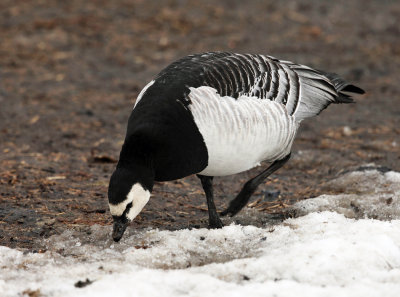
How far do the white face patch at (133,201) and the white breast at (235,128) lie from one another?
0.66 meters

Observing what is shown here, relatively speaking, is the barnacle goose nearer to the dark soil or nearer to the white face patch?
the white face patch

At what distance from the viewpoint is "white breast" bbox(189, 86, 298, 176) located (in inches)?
208

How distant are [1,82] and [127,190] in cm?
689

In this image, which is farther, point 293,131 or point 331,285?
point 293,131

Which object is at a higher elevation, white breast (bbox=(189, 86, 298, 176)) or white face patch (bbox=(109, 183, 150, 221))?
white breast (bbox=(189, 86, 298, 176))

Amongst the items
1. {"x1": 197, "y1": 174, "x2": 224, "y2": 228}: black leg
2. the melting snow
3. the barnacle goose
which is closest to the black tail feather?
the barnacle goose

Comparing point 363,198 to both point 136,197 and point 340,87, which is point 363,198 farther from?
point 136,197

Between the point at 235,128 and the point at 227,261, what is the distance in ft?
3.68

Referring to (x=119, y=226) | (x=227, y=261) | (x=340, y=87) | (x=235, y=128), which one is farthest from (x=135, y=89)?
(x=227, y=261)

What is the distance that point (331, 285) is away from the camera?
4.43 meters

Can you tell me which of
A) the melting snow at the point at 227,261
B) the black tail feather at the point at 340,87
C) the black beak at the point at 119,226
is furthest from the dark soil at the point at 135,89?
the black tail feather at the point at 340,87

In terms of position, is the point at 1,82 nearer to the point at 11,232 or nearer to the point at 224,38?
the point at 224,38

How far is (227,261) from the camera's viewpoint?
Result: 502cm

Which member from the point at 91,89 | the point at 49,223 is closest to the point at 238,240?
the point at 49,223
